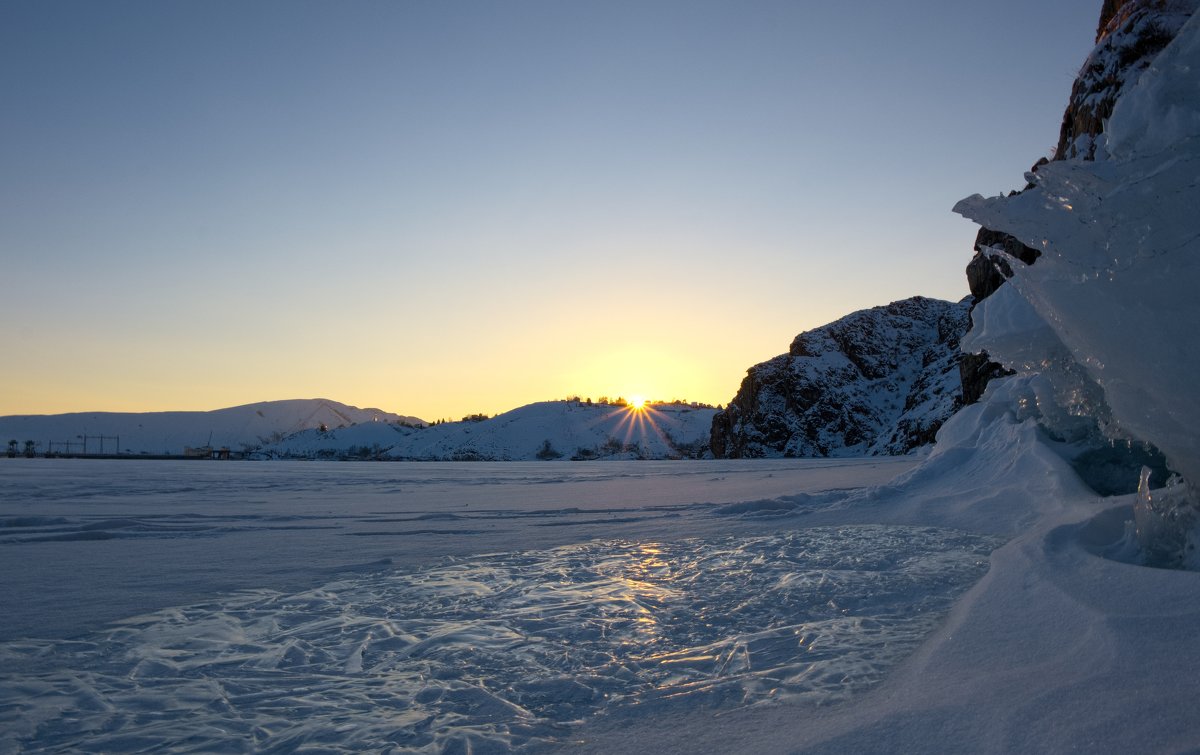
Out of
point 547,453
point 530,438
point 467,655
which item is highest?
point 530,438

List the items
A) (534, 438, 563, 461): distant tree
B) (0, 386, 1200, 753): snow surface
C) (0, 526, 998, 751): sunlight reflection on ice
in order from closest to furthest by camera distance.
Answer: (0, 386, 1200, 753): snow surface
(0, 526, 998, 751): sunlight reflection on ice
(534, 438, 563, 461): distant tree

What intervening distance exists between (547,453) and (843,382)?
43.3 metres

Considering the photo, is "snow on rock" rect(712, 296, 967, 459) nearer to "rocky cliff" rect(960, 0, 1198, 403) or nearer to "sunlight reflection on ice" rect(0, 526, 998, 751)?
"rocky cliff" rect(960, 0, 1198, 403)

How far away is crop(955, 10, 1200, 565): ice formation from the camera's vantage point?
2.57 m

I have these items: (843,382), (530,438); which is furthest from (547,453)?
(843,382)

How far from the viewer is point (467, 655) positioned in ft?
9.80

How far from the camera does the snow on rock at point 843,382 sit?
64438 millimetres

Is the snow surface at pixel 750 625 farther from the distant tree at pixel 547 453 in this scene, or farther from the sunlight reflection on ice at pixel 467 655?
the distant tree at pixel 547 453

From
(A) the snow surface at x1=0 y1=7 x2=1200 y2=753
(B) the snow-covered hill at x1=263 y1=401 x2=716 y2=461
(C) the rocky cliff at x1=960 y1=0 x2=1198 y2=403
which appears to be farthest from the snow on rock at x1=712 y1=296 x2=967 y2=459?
(A) the snow surface at x1=0 y1=7 x2=1200 y2=753

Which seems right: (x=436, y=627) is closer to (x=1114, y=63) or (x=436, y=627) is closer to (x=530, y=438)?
(x=1114, y=63)

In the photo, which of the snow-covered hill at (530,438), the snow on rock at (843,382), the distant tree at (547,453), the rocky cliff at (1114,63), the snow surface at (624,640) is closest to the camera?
the snow surface at (624,640)

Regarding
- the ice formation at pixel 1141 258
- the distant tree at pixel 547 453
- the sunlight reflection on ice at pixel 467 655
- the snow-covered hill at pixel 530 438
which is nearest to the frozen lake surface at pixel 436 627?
the sunlight reflection on ice at pixel 467 655

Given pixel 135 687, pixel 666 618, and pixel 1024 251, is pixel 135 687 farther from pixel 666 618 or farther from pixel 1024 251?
pixel 1024 251

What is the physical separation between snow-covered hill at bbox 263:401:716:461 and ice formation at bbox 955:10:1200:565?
3474 inches
